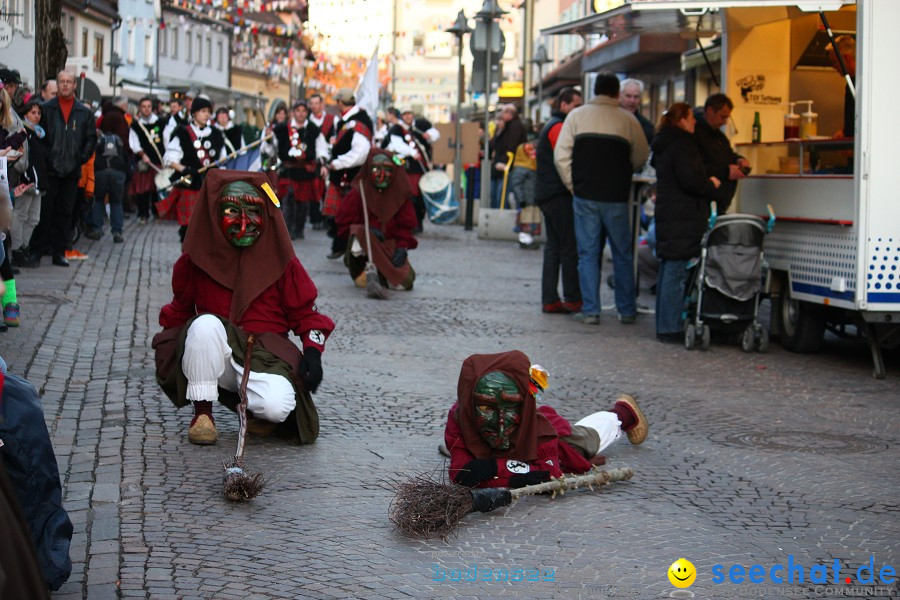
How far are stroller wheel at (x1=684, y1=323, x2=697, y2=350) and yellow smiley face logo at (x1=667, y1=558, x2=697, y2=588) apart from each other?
5917 mm

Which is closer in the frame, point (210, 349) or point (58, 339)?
A: point (210, 349)

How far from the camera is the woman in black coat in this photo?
1153cm

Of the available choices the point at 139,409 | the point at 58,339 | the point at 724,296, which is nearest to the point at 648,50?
the point at 724,296

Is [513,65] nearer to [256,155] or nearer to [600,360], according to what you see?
[256,155]

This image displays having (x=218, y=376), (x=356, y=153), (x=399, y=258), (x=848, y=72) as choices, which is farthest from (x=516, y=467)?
(x=356, y=153)

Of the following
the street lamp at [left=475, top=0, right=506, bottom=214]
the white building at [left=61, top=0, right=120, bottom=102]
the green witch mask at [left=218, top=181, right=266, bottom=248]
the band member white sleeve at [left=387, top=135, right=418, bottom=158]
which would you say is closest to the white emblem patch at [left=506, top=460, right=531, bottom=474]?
the green witch mask at [left=218, top=181, right=266, bottom=248]

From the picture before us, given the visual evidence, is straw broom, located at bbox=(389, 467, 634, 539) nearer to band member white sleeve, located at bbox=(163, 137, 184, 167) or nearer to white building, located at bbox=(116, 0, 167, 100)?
band member white sleeve, located at bbox=(163, 137, 184, 167)

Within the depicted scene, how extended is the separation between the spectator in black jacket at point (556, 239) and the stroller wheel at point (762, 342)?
2.46 meters

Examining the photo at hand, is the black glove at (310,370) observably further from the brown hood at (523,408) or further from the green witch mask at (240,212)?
the brown hood at (523,408)

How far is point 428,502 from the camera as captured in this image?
575 cm

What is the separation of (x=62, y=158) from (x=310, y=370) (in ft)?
29.6

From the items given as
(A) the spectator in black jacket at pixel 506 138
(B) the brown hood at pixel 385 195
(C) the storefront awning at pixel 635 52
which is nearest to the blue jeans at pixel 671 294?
(B) the brown hood at pixel 385 195

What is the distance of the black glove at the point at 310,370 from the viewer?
7062mm

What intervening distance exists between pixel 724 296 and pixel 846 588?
6.15 m
